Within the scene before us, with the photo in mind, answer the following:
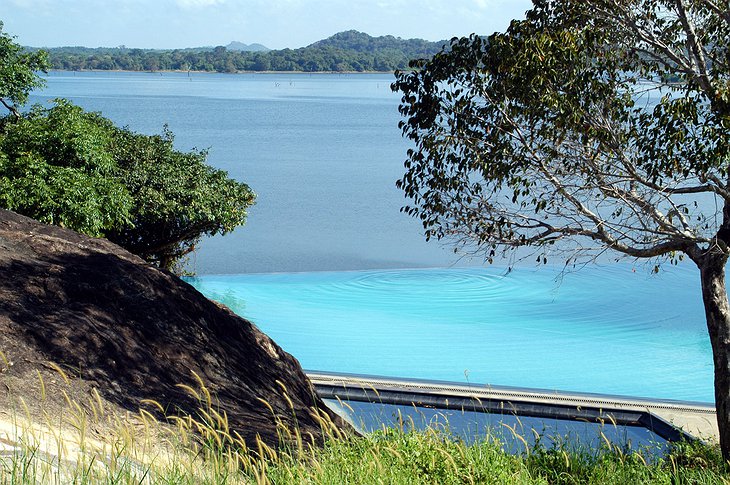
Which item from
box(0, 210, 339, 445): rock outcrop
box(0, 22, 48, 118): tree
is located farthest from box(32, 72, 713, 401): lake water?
box(0, 22, 48, 118): tree

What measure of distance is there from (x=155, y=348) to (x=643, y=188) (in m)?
4.11

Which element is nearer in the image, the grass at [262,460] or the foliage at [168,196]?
the grass at [262,460]

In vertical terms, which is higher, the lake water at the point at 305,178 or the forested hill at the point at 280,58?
the forested hill at the point at 280,58

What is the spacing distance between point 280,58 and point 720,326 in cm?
11255

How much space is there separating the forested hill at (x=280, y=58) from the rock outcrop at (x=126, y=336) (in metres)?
71.2

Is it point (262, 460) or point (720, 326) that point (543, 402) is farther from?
point (262, 460)

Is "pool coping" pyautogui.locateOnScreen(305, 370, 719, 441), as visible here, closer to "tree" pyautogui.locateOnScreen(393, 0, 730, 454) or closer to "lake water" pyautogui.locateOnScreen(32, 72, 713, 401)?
"lake water" pyautogui.locateOnScreen(32, 72, 713, 401)

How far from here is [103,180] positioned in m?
11.9

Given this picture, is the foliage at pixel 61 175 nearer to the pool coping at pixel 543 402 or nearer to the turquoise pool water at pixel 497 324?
the turquoise pool water at pixel 497 324

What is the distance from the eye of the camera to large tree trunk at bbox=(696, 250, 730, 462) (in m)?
6.36

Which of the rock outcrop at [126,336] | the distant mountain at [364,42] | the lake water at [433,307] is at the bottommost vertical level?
the lake water at [433,307]

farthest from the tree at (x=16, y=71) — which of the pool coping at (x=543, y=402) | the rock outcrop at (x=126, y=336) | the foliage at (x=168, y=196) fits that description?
the pool coping at (x=543, y=402)

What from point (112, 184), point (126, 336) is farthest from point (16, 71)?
point (126, 336)

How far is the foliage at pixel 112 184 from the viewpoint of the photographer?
37.3 feet
